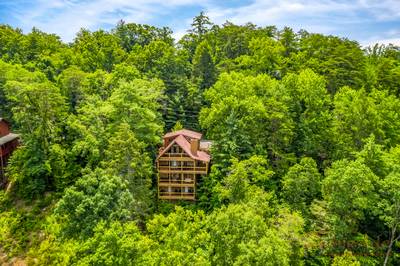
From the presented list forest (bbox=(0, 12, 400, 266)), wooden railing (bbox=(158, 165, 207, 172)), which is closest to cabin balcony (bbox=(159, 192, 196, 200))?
forest (bbox=(0, 12, 400, 266))

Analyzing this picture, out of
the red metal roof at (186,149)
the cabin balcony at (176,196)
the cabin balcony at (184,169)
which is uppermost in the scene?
the red metal roof at (186,149)

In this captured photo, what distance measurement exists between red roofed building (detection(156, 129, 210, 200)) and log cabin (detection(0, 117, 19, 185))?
71.1 ft

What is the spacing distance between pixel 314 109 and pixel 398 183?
16.2 meters

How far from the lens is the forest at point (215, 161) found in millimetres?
27250

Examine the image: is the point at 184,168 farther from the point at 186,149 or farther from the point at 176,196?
the point at 176,196

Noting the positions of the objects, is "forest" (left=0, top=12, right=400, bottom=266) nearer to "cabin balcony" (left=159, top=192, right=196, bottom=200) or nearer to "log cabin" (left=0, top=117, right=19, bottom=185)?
"cabin balcony" (left=159, top=192, right=196, bottom=200)

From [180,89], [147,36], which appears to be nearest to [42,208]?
[180,89]

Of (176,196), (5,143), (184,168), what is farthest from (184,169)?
(5,143)

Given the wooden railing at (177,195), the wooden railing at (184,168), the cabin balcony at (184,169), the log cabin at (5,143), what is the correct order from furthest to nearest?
the log cabin at (5,143), the wooden railing at (177,195), the wooden railing at (184,168), the cabin balcony at (184,169)

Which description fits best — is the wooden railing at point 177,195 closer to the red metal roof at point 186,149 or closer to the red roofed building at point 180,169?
the red roofed building at point 180,169

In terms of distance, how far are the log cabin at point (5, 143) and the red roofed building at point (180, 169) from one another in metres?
21.7

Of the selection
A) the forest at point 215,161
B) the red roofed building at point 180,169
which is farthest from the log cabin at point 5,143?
the red roofed building at point 180,169

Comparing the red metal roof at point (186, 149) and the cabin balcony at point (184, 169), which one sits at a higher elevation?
the red metal roof at point (186, 149)

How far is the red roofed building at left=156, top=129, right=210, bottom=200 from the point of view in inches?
1624
